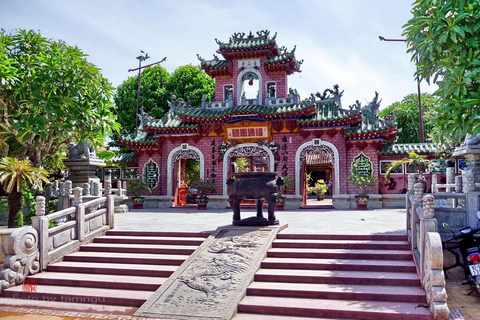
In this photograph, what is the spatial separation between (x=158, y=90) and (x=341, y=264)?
21250mm

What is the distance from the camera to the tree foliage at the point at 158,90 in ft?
82.0

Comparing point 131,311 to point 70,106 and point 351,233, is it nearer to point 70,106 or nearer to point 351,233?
point 351,233

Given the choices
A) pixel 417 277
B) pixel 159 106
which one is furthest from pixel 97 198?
pixel 159 106

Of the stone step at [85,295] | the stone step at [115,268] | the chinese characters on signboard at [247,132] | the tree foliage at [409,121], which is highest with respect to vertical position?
the tree foliage at [409,121]

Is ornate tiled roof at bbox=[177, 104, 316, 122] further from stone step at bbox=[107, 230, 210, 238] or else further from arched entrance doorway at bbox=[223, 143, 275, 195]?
stone step at bbox=[107, 230, 210, 238]

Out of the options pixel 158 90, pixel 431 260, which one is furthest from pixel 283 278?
pixel 158 90

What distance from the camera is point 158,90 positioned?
25.4 metres

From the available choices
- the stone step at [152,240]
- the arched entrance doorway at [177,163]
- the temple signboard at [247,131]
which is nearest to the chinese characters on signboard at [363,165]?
the temple signboard at [247,131]

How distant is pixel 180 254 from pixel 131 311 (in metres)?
1.75

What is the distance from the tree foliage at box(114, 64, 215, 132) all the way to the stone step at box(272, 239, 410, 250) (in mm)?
18925

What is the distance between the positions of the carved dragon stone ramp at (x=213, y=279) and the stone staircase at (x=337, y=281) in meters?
0.18

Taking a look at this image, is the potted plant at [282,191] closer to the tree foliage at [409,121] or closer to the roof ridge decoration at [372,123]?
the roof ridge decoration at [372,123]

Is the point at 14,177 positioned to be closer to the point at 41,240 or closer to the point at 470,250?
the point at 41,240

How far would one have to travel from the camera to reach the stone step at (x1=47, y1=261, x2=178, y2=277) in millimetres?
6457
